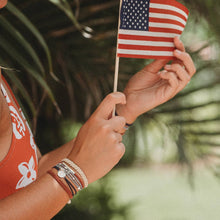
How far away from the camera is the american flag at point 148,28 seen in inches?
35.5

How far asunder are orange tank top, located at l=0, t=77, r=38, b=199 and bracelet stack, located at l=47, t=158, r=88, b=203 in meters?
0.14

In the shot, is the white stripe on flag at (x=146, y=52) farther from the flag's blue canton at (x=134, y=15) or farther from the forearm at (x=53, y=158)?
the forearm at (x=53, y=158)

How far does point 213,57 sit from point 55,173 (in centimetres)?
107

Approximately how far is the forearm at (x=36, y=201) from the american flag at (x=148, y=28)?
386mm

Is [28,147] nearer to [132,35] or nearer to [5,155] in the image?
[5,155]

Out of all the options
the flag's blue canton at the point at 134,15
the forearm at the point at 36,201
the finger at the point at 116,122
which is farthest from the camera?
the flag's blue canton at the point at 134,15

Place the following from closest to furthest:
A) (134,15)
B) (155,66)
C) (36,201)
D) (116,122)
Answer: (36,201), (116,122), (134,15), (155,66)

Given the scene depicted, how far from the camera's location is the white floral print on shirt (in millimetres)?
849

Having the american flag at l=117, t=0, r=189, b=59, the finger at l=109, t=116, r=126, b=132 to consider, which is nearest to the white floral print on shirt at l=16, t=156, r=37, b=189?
the finger at l=109, t=116, r=126, b=132

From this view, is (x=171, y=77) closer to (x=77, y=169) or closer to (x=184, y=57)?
(x=184, y=57)

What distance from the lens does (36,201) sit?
2.22 feet

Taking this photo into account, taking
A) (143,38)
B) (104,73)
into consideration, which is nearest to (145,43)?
(143,38)

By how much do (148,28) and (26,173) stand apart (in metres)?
0.49

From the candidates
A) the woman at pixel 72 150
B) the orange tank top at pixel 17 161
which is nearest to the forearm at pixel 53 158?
the woman at pixel 72 150
